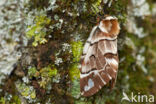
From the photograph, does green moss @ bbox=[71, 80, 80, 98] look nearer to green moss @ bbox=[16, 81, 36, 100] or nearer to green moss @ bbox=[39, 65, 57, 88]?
green moss @ bbox=[39, 65, 57, 88]

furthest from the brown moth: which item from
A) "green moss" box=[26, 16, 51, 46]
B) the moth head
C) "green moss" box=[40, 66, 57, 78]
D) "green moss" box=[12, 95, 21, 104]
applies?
"green moss" box=[12, 95, 21, 104]

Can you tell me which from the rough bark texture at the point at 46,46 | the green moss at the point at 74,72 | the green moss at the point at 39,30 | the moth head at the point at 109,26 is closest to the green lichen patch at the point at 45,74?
the rough bark texture at the point at 46,46

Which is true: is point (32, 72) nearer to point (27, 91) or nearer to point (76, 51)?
point (27, 91)

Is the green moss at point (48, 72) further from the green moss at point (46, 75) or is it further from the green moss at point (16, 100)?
the green moss at point (16, 100)

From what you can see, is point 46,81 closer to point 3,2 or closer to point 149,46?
point 3,2

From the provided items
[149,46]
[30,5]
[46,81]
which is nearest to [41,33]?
[30,5]

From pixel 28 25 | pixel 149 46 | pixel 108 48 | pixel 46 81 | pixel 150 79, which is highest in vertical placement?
pixel 28 25
